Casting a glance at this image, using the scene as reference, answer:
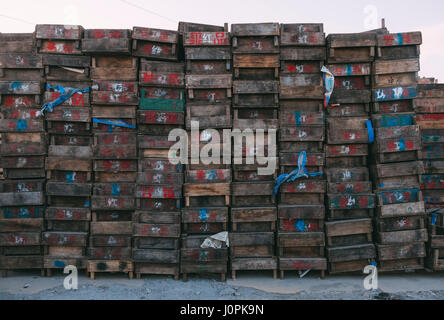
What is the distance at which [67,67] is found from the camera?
6125 mm

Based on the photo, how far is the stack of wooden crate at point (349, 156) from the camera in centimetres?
592

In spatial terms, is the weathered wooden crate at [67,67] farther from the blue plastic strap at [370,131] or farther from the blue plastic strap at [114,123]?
the blue plastic strap at [370,131]

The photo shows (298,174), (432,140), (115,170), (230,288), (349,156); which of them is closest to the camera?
(230,288)

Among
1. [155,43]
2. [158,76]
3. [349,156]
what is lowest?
[349,156]

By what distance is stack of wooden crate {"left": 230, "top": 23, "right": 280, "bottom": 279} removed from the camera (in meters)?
5.90

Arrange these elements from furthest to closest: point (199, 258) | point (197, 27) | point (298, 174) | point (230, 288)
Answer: point (197, 27) < point (298, 174) < point (199, 258) < point (230, 288)

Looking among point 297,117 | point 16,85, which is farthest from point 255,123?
point 16,85

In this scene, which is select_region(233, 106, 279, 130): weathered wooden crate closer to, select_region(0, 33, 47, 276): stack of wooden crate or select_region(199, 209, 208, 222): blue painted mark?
select_region(199, 209, 208, 222): blue painted mark

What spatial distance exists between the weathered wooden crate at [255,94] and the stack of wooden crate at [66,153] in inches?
113

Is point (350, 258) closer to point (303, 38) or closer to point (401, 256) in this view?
point (401, 256)

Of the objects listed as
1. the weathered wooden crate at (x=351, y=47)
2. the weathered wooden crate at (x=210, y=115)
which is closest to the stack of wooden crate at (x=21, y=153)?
the weathered wooden crate at (x=210, y=115)

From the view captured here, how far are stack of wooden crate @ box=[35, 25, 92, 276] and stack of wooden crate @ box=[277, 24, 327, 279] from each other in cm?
372

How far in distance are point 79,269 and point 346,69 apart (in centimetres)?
640

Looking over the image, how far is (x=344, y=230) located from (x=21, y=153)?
6.27m
